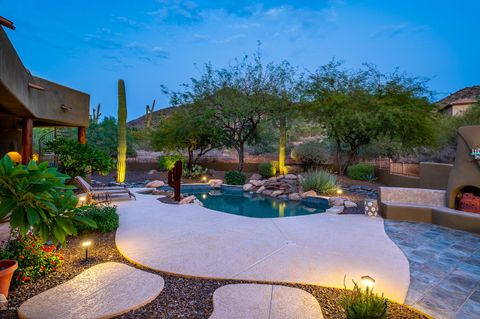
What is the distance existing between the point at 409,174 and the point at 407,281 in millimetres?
10089

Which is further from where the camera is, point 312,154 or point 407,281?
point 312,154

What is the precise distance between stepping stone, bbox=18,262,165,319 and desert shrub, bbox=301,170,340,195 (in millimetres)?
8762

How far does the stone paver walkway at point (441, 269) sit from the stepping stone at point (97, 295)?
3095 millimetres

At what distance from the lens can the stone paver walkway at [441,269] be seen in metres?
2.97

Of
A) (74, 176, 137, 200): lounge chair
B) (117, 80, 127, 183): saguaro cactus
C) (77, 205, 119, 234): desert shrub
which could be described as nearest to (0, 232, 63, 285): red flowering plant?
(77, 205, 119, 234): desert shrub

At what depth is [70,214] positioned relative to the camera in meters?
2.29

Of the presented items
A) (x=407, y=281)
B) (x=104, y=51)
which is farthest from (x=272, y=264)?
(x=104, y=51)

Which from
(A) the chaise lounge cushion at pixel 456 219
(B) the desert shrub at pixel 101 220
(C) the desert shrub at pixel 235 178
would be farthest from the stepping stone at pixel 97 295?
(C) the desert shrub at pixel 235 178

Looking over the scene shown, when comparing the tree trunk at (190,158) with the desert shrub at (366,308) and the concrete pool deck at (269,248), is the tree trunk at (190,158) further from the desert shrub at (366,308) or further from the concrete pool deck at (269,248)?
the desert shrub at (366,308)

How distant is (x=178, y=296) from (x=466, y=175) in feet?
23.7

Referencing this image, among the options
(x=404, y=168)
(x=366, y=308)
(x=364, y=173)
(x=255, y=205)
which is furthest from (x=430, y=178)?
(x=366, y=308)

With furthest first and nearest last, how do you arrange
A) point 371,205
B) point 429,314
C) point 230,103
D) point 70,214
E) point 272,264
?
1. point 230,103
2. point 371,205
3. point 272,264
4. point 429,314
5. point 70,214

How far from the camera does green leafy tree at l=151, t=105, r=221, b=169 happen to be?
15.1 meters

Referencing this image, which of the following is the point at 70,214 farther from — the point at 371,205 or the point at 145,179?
the point at 145,179
